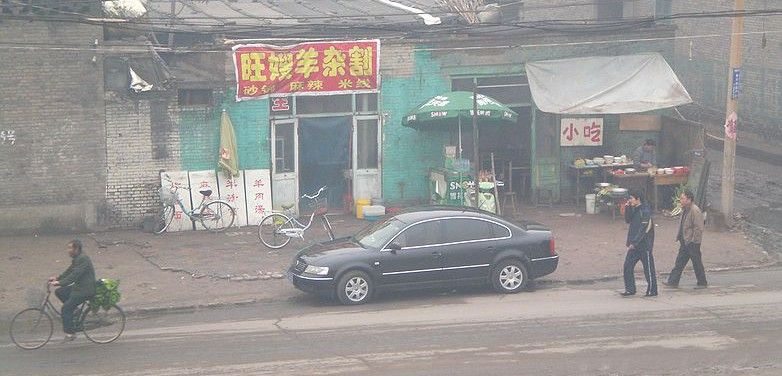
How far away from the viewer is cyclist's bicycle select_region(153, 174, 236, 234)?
69.3 ft

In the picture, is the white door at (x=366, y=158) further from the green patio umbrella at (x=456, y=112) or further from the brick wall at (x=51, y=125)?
the brick wall at (x=51, y=125)

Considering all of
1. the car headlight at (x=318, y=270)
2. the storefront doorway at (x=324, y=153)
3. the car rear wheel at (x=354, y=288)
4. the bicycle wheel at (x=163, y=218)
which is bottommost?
the car rear wheel at (x=354, y=288)

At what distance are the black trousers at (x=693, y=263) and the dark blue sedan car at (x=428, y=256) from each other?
195 cm

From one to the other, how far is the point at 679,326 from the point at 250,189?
10595 mm

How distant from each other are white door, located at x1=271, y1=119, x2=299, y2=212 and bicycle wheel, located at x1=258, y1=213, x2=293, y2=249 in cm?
191

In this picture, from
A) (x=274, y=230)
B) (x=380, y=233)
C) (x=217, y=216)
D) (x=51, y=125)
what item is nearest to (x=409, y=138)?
(x=274, y=230)

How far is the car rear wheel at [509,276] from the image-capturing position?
640 inches

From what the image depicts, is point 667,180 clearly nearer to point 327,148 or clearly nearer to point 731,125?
point 731,125

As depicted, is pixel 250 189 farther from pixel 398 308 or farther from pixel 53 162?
pixel 398 308

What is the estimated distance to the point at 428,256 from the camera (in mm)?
15938

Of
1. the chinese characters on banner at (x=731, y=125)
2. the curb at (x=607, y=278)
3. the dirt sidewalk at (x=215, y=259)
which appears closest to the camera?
the dirt sidewalk at (x=215, y=259)

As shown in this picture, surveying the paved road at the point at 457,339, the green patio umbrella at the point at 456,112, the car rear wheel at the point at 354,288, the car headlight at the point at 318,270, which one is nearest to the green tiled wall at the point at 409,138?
the green patio umbrella at the point at 456,112

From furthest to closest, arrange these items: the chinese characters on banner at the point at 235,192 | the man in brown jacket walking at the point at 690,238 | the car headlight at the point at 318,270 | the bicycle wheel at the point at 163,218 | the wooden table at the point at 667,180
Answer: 1. the wooden table at the point at 667,180
2. the chinese characters on banner at the point at 235,192
3. the bicycle wheel at the point at 163,218
4. the man in brown jacket walking at the point at 690,238
5. the car headlight at the point at 318,270

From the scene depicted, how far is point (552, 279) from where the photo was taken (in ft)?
57.7
